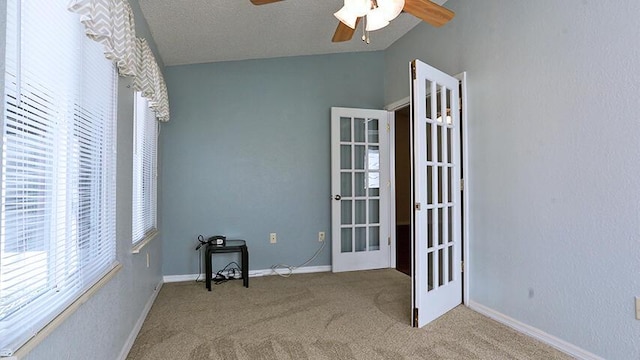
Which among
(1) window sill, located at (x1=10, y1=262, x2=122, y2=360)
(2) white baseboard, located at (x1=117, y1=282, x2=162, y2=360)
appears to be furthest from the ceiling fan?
(2) white baseboard, located at (x1=117, y1=282, x2=162, y2=360)

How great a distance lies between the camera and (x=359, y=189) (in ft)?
13.6

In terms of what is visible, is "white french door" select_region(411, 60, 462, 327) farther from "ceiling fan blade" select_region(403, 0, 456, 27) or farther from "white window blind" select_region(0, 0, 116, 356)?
"white window blind" select_region(0, 0, 116, 356)

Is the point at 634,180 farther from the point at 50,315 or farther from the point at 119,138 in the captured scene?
the point at 119,138

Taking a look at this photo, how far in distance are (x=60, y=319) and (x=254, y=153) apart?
2.81 meters

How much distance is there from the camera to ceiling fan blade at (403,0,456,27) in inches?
77.0

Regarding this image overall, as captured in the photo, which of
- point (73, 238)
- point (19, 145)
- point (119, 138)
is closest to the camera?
point (19, 145)

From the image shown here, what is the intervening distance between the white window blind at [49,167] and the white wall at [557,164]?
256 centimetres

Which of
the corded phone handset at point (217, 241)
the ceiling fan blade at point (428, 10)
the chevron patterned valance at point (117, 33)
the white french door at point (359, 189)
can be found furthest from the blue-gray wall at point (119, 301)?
the white french door at point (359, 189)

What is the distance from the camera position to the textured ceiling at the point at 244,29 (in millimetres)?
2740

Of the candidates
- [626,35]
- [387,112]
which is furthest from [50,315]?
[387,112]

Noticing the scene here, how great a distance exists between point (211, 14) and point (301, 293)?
2.52m

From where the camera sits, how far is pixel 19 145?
110cm

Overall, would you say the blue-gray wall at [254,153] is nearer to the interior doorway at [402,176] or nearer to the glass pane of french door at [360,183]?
the glass pane of french door at [360,183]

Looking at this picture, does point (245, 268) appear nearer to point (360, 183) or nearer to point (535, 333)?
point (360, 183)
